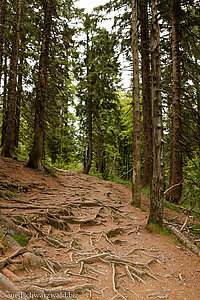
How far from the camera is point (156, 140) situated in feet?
18.5

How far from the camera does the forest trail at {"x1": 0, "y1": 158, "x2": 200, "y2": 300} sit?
8.28ft

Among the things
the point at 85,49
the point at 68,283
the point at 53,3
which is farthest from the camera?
the point at 85,49

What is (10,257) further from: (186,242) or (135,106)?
(135,106)

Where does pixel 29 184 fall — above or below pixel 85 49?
below

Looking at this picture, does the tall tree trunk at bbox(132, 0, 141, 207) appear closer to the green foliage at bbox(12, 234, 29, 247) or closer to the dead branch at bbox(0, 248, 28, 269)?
the green foliage at bbox(12, 234, 29, 247)

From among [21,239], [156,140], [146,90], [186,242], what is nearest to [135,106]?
[156,140]

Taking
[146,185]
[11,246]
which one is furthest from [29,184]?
[146,185]

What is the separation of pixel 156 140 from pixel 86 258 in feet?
12.2

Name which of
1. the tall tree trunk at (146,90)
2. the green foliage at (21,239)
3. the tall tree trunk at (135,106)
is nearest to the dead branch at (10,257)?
the green foliage at (21,239)

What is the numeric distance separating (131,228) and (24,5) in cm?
1380

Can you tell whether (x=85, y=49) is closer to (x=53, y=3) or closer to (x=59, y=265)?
(x=53, y=3)

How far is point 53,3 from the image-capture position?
33.8 ft

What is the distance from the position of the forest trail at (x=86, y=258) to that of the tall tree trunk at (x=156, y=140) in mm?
718

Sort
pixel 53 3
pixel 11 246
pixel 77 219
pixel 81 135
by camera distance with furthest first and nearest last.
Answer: pixel 81 135 < pixel 53 3 < pixel 77 219 < pixel 11 246
